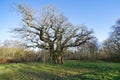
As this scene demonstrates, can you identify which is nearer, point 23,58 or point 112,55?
point 23,58

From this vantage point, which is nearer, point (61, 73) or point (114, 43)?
point (61, 73)

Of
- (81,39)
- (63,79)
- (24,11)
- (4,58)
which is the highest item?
(24,11)

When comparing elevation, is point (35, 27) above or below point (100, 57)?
above

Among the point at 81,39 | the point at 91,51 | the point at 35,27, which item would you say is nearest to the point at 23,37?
the point at 35,27

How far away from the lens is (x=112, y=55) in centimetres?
5178

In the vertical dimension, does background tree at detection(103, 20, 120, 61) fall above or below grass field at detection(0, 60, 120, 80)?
above

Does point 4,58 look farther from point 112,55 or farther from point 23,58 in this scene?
point 112,55

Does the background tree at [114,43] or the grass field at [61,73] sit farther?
the background tree at [114,43]

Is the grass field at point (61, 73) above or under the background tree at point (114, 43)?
under

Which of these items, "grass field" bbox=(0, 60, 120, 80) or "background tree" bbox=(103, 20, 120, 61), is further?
"background tree" bbox=(103, 20, 120, 61)

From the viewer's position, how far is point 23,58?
137ft

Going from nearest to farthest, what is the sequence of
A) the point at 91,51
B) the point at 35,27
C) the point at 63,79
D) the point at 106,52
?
1. the point at 63,79
2. the point at 35,27
3. the point at 91,51
4. the point at 106,52

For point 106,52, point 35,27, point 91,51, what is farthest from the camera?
point 106,52

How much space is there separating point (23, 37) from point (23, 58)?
33.8 feet
